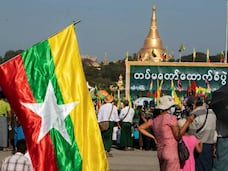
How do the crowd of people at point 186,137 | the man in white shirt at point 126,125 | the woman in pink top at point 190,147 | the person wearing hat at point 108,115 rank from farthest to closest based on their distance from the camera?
the man in white shirt at point 126,125 → the person wearing hat at point 108,115 → the woman in pink top at point 190,147 → the crowd of people at point 186,137

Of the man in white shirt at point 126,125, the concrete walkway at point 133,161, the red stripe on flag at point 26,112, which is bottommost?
the concrete walkway at point 133,161

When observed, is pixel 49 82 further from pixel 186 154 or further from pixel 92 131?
pixel 186 154

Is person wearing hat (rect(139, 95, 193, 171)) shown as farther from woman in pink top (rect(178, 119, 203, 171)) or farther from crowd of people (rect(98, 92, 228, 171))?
woman in pink top (rect(178, 119, 203, 171))

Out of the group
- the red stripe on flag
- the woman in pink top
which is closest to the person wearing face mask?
the woman in pink top

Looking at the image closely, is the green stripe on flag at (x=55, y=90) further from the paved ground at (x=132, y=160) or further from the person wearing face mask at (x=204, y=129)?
the paved ground at (x=132, y=160)

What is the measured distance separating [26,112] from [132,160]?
27.4ft

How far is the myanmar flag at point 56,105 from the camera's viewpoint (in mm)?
5887

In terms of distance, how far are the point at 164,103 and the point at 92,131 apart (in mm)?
1873

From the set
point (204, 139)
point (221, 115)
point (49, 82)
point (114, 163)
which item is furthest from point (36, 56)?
point (114, 163)

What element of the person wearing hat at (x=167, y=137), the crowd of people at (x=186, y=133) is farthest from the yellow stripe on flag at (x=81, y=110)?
the person wearing hat at (x=167, y=137)

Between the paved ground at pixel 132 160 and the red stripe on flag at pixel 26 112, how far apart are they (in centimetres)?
635

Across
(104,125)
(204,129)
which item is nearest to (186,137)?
(204,129)

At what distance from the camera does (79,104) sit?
6020mm

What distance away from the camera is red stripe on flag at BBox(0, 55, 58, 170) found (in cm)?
584
